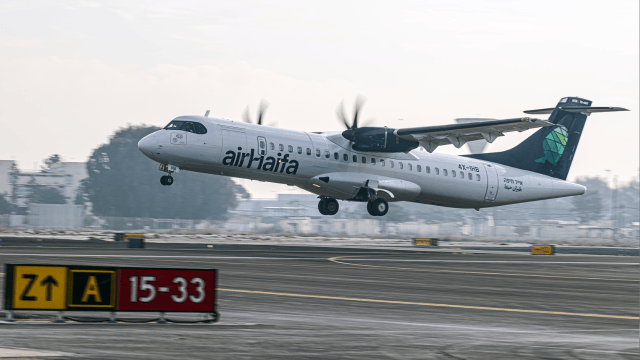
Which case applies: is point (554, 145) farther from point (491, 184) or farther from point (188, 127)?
point (188, 127)

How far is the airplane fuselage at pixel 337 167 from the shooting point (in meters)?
37.7

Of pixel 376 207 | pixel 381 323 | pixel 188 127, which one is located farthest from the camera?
pixel 376 207

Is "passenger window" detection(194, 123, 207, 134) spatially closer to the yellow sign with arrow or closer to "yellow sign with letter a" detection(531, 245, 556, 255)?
"yellow sign with letter a" detection(531, 245, 556, 255)

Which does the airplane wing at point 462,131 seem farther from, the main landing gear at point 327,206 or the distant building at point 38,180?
the distant building at point 38,180

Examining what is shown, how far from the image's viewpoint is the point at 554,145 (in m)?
52.1

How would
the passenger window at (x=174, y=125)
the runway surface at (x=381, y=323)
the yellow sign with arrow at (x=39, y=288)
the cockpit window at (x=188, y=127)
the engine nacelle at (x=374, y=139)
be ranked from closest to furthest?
1. the runway surface at (x=381, y=323)
2. the yellow sign with arrow at (x=39, y=288)
3. the cockpit window at (x=188, y=127)
4. the passenger window at (x=174, y=125)
5. the engine nacelle at (x=374, y=139)

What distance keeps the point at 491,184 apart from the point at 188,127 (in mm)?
20669

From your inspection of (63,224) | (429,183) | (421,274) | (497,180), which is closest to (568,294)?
(421,274)

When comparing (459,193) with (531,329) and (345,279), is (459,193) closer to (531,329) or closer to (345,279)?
(345,279)

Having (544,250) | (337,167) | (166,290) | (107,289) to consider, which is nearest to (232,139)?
(337,167)

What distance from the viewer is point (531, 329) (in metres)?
13.2

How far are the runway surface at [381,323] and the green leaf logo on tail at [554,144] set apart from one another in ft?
87.3

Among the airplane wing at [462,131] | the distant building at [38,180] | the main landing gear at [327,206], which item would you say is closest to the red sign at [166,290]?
the airplane wing at [462,131]

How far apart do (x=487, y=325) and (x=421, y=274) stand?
12226 millimetres
